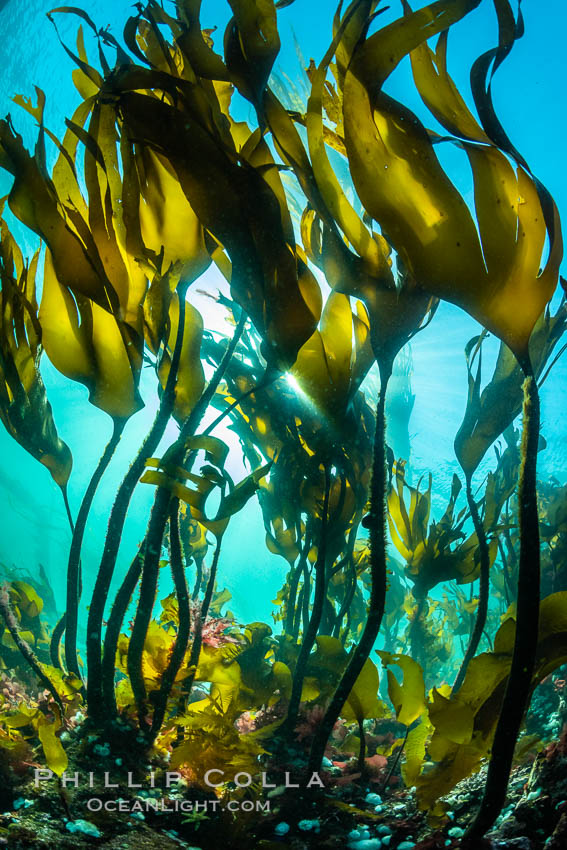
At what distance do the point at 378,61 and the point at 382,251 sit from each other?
49cm

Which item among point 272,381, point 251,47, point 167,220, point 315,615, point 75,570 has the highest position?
point 251,47

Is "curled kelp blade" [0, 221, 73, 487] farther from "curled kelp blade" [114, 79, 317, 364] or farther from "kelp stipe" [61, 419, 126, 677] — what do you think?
"curled kelp blade" [114, 79, 317, 364]

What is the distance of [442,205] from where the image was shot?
1.11 m

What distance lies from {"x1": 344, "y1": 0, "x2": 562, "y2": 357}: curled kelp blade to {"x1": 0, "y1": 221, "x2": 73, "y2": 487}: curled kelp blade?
142 centimetres

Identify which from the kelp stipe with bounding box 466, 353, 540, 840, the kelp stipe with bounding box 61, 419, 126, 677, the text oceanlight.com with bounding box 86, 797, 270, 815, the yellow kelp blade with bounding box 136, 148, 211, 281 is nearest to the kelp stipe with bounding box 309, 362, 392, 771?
the kelp stipe with bounding box 466, 353, 540, 840

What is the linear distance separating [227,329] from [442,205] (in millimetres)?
2139

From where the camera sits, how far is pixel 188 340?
178 centimetres

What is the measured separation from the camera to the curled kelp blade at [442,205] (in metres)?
1.06

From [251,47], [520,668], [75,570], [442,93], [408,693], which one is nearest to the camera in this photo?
[520,668]

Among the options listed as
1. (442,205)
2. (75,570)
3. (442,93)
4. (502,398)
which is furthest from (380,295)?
(75,570)

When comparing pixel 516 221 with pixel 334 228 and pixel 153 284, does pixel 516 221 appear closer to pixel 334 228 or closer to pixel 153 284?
pixel 334 228

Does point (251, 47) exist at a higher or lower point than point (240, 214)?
higher

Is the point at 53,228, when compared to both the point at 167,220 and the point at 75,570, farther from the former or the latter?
the point at 75,570

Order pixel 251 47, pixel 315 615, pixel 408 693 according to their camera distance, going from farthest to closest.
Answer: pixel 315 615 → pixel 408 693 → pixel 251 47
